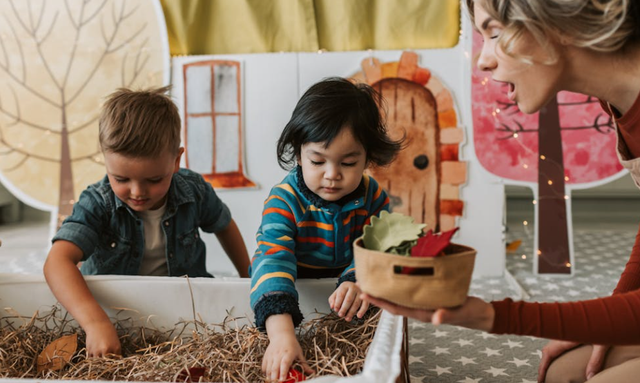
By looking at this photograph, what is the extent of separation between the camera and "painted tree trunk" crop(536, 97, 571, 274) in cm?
201

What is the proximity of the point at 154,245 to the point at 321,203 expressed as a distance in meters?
0.50

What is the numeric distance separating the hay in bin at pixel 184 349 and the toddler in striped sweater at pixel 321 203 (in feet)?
0.20

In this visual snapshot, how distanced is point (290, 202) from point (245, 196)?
984 millimetres

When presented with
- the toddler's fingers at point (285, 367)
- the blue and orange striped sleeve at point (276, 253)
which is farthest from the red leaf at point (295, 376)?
the blue and orange striped sleeve at point (276, 253)

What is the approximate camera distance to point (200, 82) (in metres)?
2.11

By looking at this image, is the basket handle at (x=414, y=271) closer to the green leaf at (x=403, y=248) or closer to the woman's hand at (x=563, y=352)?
the green leaf at (x=403, y=248)

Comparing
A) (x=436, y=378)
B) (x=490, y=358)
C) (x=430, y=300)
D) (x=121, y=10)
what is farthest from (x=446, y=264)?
(x=121, y=10)

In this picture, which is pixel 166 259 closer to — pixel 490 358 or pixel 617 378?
pixel 490 358

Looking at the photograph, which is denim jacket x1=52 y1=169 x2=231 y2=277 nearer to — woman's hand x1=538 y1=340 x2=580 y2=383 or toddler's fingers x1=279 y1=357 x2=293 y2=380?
toddler's fingers x1=279 y1=357 x2=293 y2=380

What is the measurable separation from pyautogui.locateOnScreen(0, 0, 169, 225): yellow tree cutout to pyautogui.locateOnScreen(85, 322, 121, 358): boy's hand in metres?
1.19

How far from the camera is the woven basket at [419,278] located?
2.07 feet

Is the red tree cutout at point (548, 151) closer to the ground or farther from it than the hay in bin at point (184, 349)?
farther from it

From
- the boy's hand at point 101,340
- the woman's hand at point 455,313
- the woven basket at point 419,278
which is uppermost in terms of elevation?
the woven basket at point 419,278

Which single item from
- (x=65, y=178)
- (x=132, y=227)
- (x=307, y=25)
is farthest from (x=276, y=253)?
(x=65, y=178)
